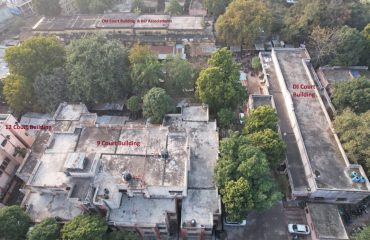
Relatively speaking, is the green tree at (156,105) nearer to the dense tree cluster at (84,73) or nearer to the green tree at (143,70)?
the green tree at (143,70)

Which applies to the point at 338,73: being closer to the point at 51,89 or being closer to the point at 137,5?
the point at 137,5

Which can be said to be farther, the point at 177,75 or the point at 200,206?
the point at 177,75

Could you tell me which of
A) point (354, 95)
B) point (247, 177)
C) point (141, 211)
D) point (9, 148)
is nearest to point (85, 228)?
point (141, 211)

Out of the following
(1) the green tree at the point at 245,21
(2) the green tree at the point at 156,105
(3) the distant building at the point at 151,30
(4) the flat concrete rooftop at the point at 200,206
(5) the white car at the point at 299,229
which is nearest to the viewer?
(4) the flat concrete rooftop at the point at 200,206

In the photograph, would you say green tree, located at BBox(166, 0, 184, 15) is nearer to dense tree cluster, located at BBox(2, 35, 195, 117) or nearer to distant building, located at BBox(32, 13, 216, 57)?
distant building, located at BBox(32, 13, 216, 57)

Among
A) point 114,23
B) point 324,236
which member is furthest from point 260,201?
point 114,23

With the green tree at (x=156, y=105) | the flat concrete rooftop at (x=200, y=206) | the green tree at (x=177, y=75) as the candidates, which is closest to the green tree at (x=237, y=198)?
the flat concrete rooftop at (x=200, y=206)

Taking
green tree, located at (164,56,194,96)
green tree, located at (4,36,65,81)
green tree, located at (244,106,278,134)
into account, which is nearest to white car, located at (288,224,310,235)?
green tree, located at (244,106,278,134)
